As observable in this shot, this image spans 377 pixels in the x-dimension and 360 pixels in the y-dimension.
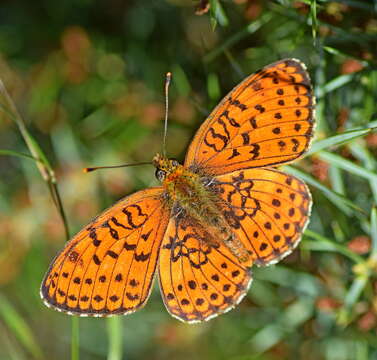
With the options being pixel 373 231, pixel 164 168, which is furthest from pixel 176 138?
pixel 373 231

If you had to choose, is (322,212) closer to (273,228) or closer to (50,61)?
(273,228)

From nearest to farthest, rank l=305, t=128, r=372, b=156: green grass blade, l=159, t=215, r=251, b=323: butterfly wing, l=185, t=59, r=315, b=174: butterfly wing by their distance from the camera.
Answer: l=305, t=128, r=372, b=156: green grass blade → l=185, t=59, r=315, b=174: butterfly wing → l=159, t=215, r=251, b=323: butterfly wing

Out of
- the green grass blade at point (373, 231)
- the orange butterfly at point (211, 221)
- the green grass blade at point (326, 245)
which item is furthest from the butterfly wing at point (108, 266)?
the green grass blade at point (373, 231)

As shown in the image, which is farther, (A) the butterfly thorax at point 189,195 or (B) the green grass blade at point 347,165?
(A) the butterfly thorax at point 189,195

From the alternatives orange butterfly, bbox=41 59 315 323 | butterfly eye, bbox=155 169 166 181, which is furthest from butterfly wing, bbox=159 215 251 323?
butterfly eye, bbox=155 169 166 181

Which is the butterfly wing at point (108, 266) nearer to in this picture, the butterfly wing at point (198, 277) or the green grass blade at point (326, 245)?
the butterfly wing at point (198, 277)

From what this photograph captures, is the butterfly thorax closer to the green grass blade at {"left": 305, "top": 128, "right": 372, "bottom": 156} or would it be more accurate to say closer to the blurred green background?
the blurred green background

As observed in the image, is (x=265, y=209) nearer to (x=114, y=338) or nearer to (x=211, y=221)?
(x=211, y=221)

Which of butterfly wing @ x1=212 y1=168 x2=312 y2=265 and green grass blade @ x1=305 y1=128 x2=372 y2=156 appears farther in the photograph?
butterfly wing @ x1=212 y1=168 x2=312 y2=265
